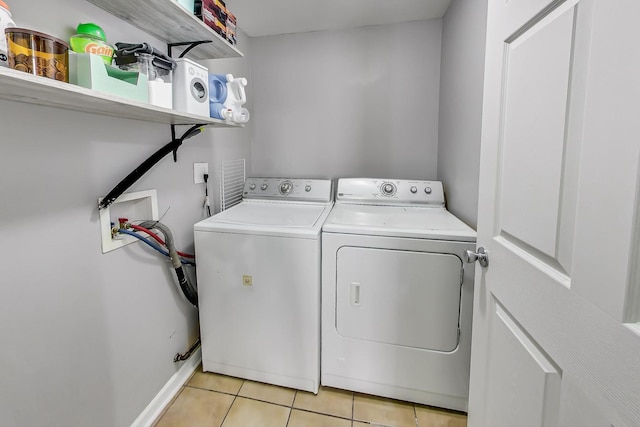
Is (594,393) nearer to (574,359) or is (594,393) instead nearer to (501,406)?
(574,359)

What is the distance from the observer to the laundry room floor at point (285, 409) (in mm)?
1489

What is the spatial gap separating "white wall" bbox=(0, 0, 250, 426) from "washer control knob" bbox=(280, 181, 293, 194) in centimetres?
86

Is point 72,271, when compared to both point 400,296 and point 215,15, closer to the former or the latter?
point 215,15

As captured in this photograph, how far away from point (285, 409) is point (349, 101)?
2151 millimetres

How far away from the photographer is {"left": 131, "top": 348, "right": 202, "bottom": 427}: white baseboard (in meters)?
1.43

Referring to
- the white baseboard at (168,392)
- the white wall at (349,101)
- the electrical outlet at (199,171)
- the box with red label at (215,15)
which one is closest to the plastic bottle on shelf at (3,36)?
the box with red label at (215,15)

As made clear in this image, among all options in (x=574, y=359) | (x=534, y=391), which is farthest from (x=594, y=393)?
(x=534, y=391)

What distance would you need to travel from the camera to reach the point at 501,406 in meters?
0.90

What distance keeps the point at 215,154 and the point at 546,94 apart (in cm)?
181

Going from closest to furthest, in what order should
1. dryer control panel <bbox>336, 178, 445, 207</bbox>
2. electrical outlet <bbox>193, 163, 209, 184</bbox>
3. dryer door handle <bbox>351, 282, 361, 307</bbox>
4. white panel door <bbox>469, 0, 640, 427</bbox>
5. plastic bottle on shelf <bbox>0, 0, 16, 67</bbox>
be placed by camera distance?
1. white panel door <bbox>469, 0, 640, 427</bbox>
2. plastic bottle on shelf <bbox>0, 0, 16, 67</bbox>
3. dryer door handle <bbox>351, 282, 361, 307</bbox>
4. electrical outlet <bbox>193, 163, 209, 184</bbox>
5. dryer control panel <bbox>336, 178, 445, 207</bbox>

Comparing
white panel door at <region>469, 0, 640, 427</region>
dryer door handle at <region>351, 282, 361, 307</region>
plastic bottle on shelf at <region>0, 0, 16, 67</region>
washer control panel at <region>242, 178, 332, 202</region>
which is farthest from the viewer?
washer control panel at <region>242, 178, 332, 202</region>

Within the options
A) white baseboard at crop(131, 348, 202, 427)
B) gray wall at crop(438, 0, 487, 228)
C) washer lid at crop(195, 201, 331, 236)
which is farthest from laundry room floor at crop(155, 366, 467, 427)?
gray wall at crop(438, 0, 487, 228)

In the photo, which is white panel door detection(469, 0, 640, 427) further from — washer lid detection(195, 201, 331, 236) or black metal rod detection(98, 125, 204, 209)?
black metal rod detection(98, 125, 204, 209)

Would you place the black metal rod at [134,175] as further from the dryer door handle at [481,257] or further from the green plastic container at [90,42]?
the dryer door handle at [481,257]
